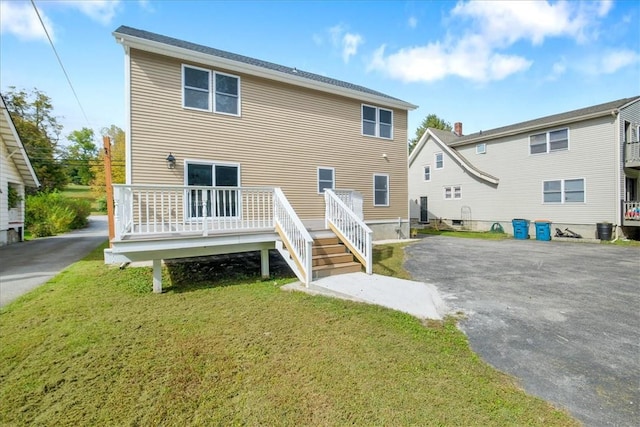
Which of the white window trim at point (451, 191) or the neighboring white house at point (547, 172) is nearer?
the neighboring white house at point (547, 172)

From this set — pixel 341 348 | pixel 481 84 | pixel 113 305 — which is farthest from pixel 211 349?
pixel 481 84

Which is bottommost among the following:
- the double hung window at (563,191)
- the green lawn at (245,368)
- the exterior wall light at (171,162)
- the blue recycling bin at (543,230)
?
the green lawn at (245,368)

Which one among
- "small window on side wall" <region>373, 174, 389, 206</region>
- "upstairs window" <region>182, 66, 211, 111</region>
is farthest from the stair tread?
"upstairs window" <region>182, 66, 211, 111</region>

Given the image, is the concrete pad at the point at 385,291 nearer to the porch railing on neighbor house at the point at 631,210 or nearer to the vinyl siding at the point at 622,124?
the porch railing on neighbor house at the point at 631,210

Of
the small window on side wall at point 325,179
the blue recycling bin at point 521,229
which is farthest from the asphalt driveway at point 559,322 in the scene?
the blue recycling bin at point 521,229

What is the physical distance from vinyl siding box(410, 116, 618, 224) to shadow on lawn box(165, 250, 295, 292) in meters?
14.8

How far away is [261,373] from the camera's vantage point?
307 cm

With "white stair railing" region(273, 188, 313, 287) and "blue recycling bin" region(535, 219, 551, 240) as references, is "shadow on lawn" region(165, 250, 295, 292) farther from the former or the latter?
"blue recycling bin" region(535, 219, 551, 240)

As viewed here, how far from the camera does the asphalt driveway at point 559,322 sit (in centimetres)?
279

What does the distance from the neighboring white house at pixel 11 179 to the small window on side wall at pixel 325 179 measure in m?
13.2

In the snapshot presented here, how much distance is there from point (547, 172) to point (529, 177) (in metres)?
0.86

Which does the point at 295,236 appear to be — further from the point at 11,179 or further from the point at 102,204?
the point at 102,204

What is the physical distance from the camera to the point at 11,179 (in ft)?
44.2

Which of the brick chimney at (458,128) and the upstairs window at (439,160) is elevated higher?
the brick chimney at (458,128)
